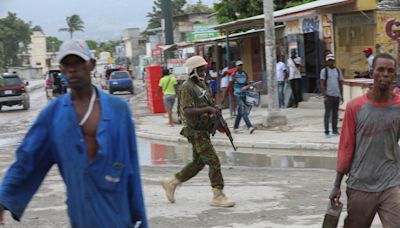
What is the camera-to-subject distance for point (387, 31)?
16.5 m

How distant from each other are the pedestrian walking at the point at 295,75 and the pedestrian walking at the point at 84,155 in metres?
15.2

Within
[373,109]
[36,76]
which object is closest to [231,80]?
[373,109]

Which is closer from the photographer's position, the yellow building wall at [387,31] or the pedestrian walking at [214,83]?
the yellow building wall at [387,31]

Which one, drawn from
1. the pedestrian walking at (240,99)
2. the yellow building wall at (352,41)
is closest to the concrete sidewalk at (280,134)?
the pedestrian walking at (240,99)

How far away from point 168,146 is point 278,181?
5785 millimetres

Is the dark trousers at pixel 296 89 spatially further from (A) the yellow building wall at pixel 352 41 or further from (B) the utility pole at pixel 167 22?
(B) the utility pole at pixel 167 22

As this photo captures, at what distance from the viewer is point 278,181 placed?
8.55m

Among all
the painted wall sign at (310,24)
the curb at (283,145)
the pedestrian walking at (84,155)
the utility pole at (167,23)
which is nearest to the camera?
the pedestrian walking at (84,155)

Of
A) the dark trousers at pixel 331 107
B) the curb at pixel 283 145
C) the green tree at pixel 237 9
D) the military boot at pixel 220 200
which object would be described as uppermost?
the green tree at pixel 237 9

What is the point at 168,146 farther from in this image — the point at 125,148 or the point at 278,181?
the point at 125,148

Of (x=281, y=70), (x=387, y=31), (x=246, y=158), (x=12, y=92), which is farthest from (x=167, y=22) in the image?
(x=246, y=158)

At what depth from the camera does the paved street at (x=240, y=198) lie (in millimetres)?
6426

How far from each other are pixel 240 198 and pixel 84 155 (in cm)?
475

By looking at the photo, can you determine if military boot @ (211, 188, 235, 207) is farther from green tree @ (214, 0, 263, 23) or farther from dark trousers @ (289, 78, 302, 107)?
green tree @ (214, 0, 263, 23)
